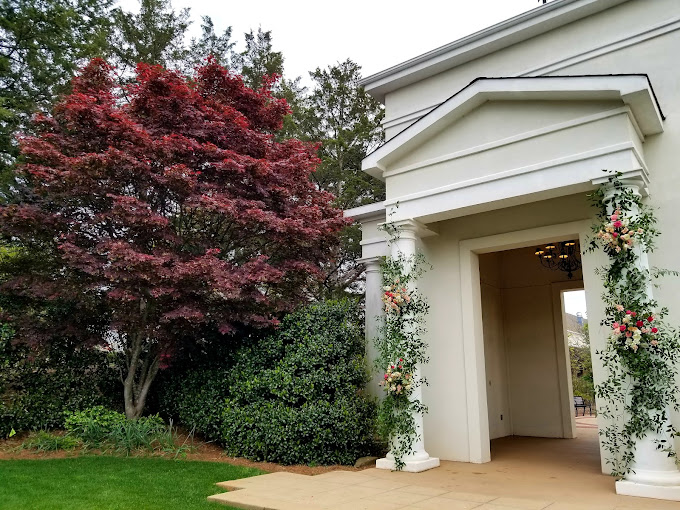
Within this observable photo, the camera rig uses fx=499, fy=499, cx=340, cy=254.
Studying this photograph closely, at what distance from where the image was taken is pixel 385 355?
649 cm

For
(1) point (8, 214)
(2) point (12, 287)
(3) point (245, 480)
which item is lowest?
(3) point (245, 480)

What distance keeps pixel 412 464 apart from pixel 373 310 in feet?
9.35

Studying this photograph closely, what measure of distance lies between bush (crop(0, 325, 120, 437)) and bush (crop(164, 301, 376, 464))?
1551mm

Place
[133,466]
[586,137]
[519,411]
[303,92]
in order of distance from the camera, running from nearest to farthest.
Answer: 1. [586,137]
2. [133,466]
3. [519,411]
4. [303,92]

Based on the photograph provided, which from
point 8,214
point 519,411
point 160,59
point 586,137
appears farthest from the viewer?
point 160,59

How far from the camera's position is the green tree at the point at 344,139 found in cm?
1597

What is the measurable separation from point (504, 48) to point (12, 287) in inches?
330

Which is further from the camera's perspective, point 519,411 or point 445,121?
point 519,411

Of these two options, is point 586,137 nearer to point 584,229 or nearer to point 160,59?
point 584,229

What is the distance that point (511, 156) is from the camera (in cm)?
596

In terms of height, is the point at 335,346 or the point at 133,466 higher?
the point at 335,346

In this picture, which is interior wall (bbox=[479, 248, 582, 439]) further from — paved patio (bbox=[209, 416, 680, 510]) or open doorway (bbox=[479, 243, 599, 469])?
paved patio (bbox=[209, 416, 680, 510])

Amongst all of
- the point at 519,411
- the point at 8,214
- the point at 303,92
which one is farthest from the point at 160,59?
the point at 519,411

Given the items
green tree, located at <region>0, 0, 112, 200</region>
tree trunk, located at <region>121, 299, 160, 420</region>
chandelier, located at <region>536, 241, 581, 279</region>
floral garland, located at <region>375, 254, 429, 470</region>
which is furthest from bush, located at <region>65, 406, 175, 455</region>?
chandelier, located at <region>536, 241, 581, 279</region>
